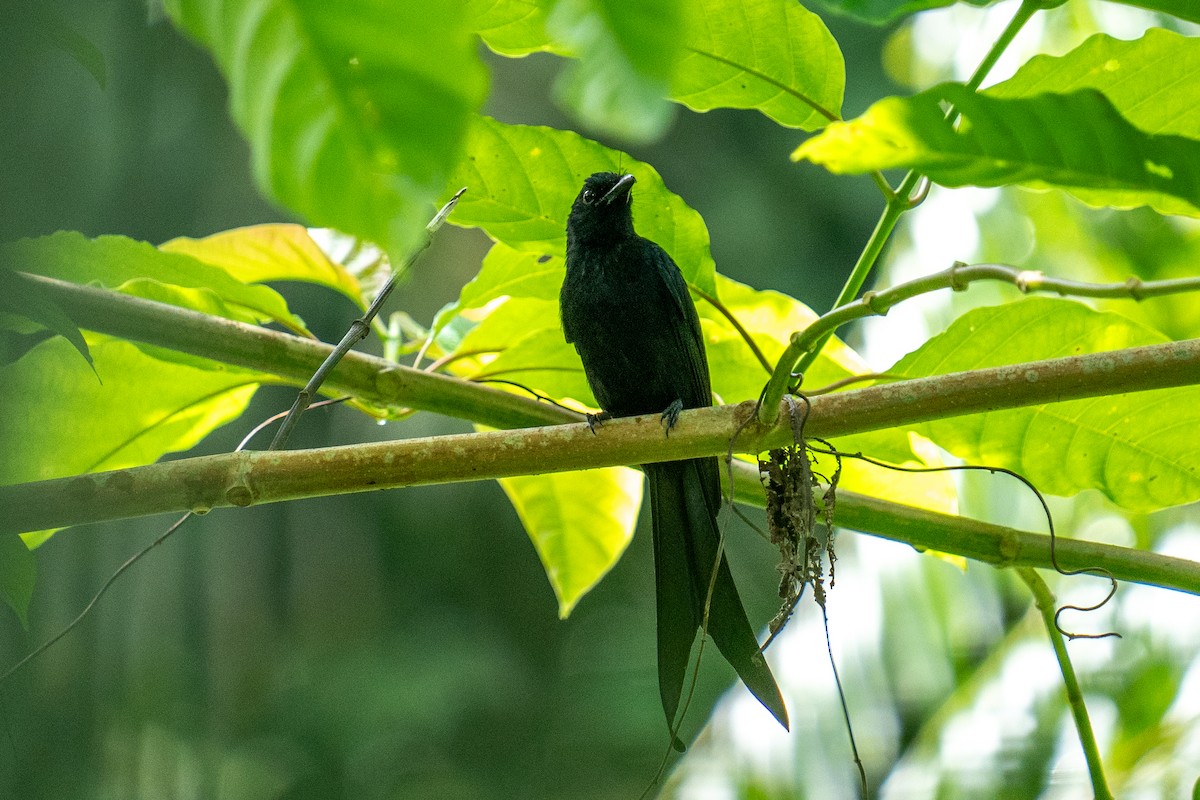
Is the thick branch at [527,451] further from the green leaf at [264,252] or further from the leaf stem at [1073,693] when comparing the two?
the green leaf at [264,252]

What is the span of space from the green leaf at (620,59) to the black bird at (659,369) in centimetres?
165

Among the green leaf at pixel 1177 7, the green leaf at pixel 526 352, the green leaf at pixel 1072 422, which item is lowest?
the green leaf at pixel 1072 422

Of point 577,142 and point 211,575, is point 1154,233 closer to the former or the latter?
point 577,142

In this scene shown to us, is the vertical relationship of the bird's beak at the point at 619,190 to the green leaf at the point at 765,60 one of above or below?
above

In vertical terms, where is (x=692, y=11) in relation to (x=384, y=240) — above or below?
above

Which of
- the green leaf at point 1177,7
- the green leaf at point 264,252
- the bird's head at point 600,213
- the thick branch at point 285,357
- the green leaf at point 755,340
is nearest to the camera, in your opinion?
the green leaf at point 1177,7

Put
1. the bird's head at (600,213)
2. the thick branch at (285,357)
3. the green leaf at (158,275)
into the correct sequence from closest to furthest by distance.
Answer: the thick branch at (285,357) → the green leaf at (158,275) → the bird's head at (600,213)

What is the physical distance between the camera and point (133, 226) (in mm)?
5914

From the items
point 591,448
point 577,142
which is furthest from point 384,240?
point 577,142

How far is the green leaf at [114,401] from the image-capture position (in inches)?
79.2

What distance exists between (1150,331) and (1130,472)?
0.96ft

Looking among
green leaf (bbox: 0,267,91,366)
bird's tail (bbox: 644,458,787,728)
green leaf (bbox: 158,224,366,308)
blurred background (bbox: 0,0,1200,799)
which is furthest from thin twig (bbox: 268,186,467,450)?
bird's tail (bbox: 644,458,787,728)

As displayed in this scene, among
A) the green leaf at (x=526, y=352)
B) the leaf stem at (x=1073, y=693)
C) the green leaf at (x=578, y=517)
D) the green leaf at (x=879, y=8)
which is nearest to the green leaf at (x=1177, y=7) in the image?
the green leaf at (x=879, y=8)

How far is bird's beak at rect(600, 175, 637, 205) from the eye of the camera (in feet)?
9.37
